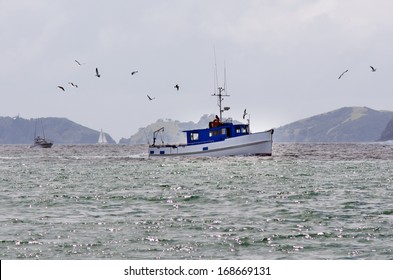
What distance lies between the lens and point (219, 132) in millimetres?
84562

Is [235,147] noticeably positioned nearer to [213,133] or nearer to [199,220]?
[213,133]

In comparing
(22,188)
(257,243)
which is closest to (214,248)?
(257,243)

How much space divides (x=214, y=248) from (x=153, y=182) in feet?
88.4

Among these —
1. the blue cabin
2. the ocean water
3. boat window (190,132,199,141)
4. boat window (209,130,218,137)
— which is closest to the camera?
the ocean water

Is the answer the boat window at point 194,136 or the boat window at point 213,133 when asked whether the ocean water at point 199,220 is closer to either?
the boat window at point 213,133

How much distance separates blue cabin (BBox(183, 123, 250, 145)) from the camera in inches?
3312

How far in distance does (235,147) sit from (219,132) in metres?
2.71

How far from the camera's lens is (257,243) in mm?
21578

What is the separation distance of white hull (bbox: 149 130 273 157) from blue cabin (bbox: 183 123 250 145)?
78 centimetres

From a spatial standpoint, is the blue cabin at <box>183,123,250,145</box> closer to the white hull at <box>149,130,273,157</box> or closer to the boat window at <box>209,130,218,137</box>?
the boat window at <box>209,130,218,137</box>

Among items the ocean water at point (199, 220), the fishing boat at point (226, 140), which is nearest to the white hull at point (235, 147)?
the fishing boat at point (226, 140)

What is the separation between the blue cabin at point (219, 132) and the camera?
276 ft

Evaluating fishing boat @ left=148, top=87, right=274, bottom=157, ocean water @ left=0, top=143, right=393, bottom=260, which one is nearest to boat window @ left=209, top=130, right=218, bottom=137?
fishing boat @ left=148, top=87, right=274, bottom=157


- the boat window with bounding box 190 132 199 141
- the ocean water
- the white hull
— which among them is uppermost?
the boat window with bounding box 190 132 199 141
